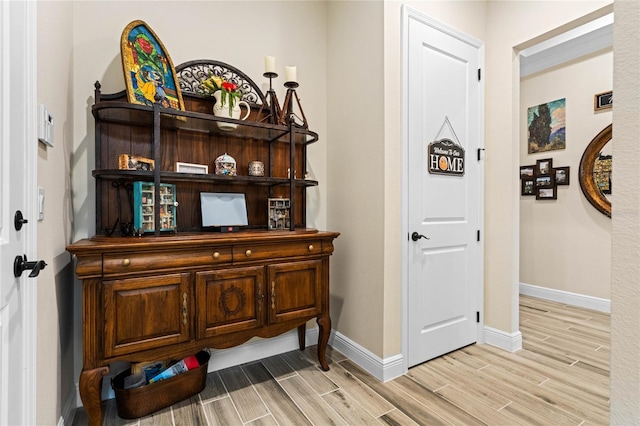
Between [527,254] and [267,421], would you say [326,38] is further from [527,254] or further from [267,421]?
[527,254]

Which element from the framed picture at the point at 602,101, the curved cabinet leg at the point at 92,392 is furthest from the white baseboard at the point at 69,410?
the framed picture at the point at 602,101

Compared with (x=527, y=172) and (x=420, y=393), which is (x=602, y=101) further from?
(x=420, y=393)

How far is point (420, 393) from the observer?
6.48 ft

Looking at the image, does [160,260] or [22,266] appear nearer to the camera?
[22,266]

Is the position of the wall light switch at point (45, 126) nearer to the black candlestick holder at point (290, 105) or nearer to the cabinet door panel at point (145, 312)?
the cabinet door panel at point (145, 312)

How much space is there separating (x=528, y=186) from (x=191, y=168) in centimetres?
414

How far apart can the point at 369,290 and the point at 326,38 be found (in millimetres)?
2112

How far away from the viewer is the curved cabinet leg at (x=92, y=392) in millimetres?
1498

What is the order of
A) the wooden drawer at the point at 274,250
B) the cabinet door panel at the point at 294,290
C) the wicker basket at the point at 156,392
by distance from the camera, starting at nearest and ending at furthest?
the wicker basket at the point at 156,392, the wooden drawer at the point at 274,250, the cabinet door panel at the point at 294,290

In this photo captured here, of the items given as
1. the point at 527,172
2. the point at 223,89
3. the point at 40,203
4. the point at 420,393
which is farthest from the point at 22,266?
the point at 527,172

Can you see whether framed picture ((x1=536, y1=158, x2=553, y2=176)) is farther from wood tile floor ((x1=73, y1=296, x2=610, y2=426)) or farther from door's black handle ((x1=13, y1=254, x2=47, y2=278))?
door's black handle ((x1=13, y1=254, x2=47, y2=278))

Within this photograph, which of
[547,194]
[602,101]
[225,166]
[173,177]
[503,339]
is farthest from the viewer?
[547,194]

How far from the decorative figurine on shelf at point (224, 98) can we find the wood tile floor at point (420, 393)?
1700 millimetres

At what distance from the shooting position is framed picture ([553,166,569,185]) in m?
3.80
